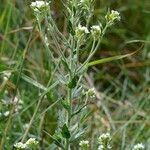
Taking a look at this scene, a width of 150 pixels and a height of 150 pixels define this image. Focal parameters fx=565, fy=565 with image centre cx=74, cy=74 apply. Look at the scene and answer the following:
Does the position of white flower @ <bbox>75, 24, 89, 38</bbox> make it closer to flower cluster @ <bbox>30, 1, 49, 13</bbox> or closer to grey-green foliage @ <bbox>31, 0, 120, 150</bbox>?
grey-green foliage @ <bbox>31, 0, 120, 150</bbox>

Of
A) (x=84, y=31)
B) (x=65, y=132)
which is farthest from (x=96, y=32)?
(x=65, y=132)

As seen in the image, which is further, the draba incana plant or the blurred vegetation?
the blurred vegetation

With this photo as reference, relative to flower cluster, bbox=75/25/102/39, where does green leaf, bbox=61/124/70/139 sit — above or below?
below

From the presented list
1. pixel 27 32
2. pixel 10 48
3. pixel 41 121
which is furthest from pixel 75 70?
pixel 27 32

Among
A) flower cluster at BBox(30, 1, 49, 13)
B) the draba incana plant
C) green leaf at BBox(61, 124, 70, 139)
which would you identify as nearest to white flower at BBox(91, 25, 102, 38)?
the draba incana plant

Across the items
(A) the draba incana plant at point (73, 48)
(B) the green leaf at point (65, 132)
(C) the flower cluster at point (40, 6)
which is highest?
(C) the flower cluster at point (40, 6)

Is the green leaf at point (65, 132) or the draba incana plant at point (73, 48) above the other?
the draba incana plant at point (73, 48)


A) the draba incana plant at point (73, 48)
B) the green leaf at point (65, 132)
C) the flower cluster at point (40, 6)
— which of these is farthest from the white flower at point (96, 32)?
the green leaf at point (65, 132)

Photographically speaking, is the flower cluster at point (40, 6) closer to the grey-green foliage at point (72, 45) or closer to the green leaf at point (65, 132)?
the grey-green foliage at point (72, 45)

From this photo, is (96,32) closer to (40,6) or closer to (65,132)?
(40,6)
